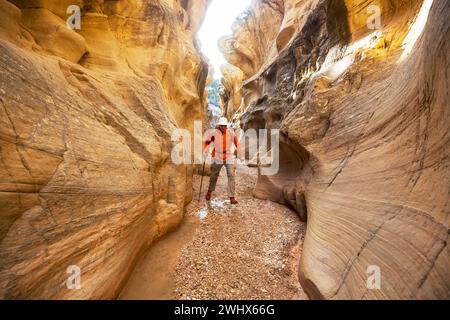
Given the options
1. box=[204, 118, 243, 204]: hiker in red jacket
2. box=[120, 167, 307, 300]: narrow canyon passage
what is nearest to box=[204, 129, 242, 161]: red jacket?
box=[204, 118, 243, 204]: hiker in red jacket

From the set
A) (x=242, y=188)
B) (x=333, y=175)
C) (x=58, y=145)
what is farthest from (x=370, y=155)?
(x=242, y=188)

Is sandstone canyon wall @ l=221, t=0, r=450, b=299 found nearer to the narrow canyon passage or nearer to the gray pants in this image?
the narrow canyon passage

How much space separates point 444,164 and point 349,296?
187 centimetres

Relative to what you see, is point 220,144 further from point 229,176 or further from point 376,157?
point 376,157

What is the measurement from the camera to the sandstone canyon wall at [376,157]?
199cm

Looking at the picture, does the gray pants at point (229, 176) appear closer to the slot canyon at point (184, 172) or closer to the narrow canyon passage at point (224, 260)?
the slot canyon at point (184, 172)

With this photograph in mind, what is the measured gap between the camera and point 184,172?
5098mm

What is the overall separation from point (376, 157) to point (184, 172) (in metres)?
4.20

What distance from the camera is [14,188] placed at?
1949 millimetres

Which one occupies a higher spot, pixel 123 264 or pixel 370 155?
pixel 370 155

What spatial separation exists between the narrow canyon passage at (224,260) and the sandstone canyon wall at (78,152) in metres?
0.37

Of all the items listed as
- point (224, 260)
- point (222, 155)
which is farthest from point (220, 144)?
point (224, 260)
